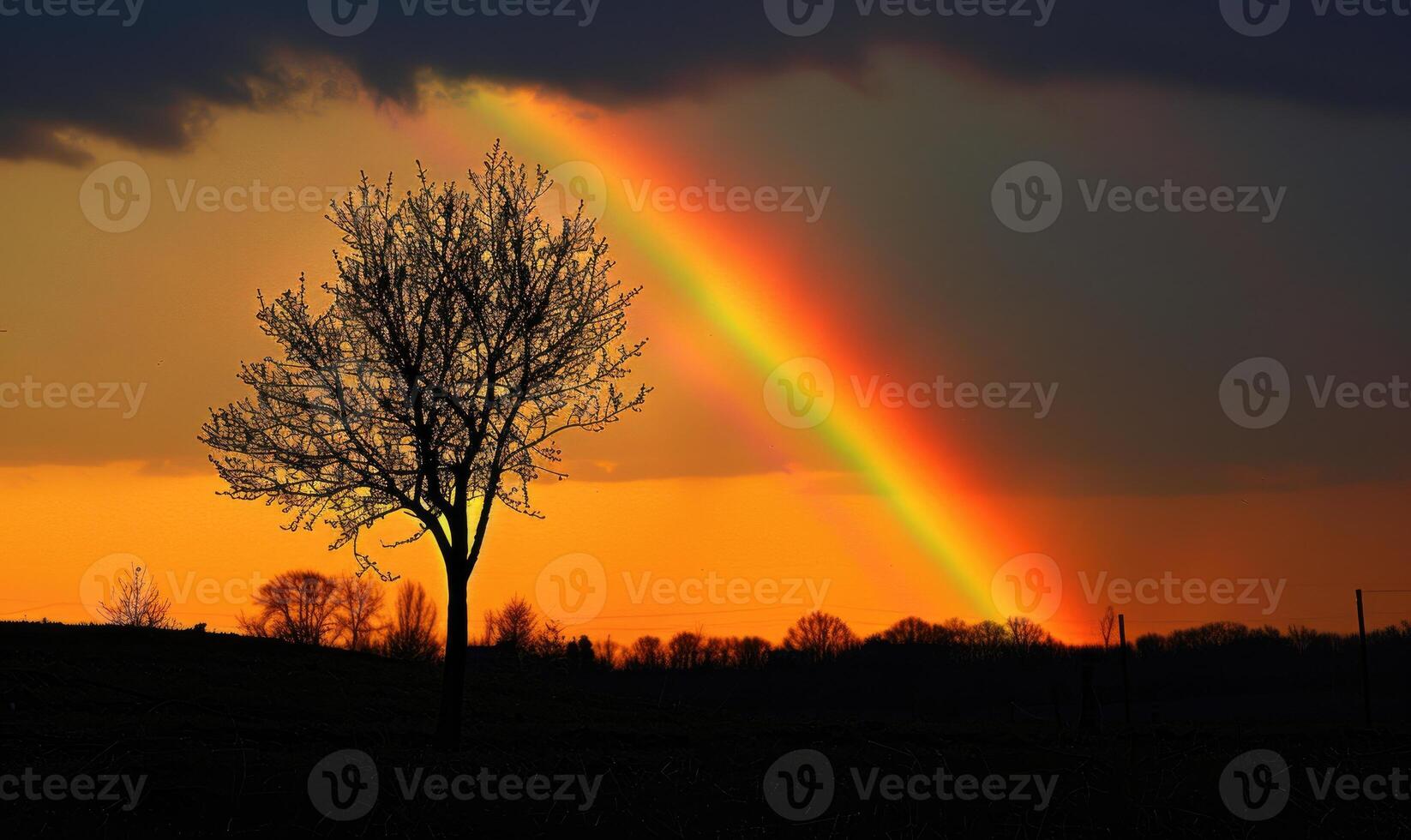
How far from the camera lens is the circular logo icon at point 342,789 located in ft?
61.0

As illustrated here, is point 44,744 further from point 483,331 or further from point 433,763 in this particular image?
point 483,331

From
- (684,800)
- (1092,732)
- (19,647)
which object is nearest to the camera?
(684,800)

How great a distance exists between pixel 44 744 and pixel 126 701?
17.6m

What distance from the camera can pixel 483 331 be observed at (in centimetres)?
3098

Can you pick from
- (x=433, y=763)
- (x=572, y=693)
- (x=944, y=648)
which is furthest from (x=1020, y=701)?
(x=433, y=763)

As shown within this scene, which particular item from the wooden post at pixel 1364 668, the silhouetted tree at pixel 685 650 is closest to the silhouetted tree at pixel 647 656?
the silhouetted tree at pixel 685 650
